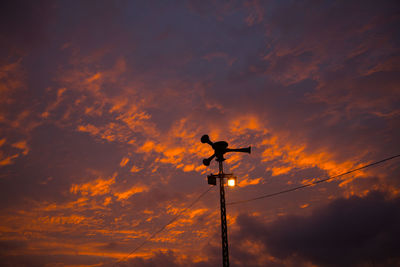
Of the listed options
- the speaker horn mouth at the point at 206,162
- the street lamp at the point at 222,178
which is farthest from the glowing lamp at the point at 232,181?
the speaker horn mouth at the point at 206,162

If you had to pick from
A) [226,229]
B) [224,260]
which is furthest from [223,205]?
[224,260]

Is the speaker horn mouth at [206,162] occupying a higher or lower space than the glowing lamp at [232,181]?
higher

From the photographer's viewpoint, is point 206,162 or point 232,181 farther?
point 206,162

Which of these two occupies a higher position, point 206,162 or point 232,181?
point 206,162

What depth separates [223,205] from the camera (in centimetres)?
1319

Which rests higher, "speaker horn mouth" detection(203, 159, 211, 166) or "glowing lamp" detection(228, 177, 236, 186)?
"speaker horn mouth" detection(203, 159, 211, 166)

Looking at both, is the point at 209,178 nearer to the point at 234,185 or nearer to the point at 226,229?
the point at 234,185

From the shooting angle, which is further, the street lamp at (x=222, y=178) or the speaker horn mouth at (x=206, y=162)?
the speaker horn mouth at (x=206, y=162)

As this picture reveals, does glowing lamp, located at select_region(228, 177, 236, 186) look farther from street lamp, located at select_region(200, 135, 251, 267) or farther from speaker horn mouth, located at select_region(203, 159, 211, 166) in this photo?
speaker horn mouth, located at select_region(203, 159, 211, 166)

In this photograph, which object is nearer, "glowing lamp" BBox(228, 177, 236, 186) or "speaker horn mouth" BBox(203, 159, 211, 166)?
"glowing lamp" BBox(228, 177, 236, 186)

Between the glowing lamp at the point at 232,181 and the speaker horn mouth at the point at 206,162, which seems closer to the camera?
the glowing lamp at the point at 232,181

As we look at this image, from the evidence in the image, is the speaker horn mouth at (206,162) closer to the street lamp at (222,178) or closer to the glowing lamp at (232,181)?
the street lamp at (222,178)

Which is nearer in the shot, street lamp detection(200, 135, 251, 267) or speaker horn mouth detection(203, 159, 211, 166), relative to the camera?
street lamp detection(200, 135, 251, 267)

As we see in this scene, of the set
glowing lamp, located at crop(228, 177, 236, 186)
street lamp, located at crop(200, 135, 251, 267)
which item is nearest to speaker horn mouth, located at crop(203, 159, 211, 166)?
street lamp, located at crop(200, 135, 251, 267)
